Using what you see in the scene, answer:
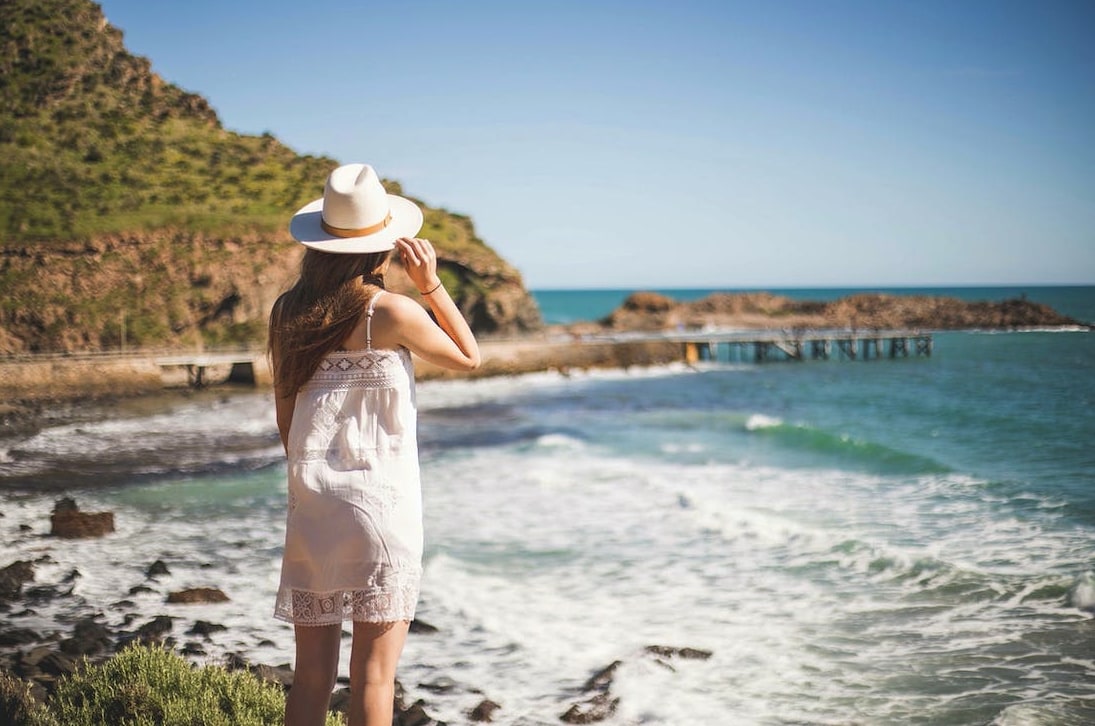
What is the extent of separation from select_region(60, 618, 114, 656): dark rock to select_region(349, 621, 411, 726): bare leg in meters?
6.75

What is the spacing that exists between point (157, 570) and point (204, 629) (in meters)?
2.75

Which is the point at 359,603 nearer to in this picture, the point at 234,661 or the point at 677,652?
the point at 234,661

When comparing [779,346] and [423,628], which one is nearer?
[423,628]

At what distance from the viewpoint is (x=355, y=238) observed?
9.52 feet

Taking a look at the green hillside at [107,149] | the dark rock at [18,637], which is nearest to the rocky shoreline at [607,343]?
the green hillside at [107,149]

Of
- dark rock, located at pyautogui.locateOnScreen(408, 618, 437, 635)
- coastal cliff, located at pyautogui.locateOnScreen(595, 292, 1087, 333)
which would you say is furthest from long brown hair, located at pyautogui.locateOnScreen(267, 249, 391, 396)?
coastal cliff, located at pyautogui.locateOnScreen(595, 292, 1087, 333)

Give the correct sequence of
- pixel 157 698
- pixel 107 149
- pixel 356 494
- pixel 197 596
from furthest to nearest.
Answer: pixel 107 149 → pixel 197 596 → pixel 157 698 → pixel 356 494

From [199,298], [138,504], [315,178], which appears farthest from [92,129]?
[138,504]

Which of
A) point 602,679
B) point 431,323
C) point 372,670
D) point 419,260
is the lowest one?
point 602,679

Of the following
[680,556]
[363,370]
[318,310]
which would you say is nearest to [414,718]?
[363,370]

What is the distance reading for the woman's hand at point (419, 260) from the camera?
9.53ft

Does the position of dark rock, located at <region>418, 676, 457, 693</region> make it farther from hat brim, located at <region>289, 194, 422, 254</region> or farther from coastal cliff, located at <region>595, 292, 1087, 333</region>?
coastal cliff, located at <region>595, 292, 1087, 333</region>

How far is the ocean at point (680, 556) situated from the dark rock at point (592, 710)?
10 cm

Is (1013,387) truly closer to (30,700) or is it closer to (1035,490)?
(1035,490)
